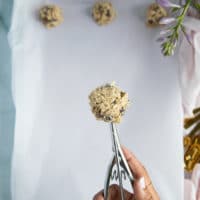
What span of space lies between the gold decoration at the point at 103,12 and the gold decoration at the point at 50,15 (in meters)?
0.07

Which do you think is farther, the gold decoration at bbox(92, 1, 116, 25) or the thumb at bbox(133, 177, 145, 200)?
the gold decoration at bbox(92, 1, 116, 25)

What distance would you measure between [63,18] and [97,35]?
8cm

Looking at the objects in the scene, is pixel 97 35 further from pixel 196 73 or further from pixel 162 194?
pixel 162 194

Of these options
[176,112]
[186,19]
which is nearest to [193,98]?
[176,112]

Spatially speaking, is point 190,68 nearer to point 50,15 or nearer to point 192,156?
point 192,156

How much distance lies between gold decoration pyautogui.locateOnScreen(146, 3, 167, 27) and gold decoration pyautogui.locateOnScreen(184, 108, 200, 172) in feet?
0.68

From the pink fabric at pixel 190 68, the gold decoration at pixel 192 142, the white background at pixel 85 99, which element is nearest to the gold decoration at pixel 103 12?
the white background at pixel 85 99

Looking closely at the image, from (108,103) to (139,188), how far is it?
170 mm

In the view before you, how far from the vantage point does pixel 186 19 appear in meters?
0.79

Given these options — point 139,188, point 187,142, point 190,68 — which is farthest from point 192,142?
point 139,188

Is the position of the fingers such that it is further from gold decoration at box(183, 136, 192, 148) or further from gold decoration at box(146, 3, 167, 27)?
gold decoration at box(146, 3, 167, 27)

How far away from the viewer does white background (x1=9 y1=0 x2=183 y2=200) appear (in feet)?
2.82

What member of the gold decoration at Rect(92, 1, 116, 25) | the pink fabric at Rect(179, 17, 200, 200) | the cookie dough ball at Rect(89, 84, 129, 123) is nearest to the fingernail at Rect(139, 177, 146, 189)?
the cookie dough ball at Rect(89, 84, 129, 123)

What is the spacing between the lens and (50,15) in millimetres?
831
